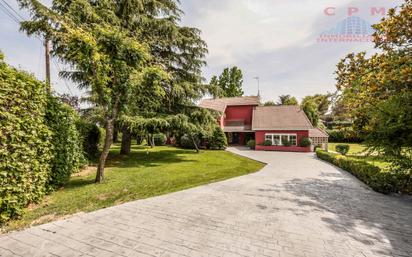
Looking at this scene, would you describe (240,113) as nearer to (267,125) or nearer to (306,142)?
(267,125)

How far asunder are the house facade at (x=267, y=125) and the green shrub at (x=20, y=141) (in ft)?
52.1

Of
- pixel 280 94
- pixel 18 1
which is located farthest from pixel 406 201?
pixel 280 94

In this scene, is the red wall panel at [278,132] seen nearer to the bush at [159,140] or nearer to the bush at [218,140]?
the bush at [218,140]

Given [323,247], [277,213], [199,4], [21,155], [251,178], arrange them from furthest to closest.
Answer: [199,4]
[251,178]
[277,213]
[21,155]
[323,247]

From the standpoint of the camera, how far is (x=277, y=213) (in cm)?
506

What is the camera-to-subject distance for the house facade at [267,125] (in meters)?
23.0

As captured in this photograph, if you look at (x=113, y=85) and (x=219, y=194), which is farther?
(x=113, y=85)

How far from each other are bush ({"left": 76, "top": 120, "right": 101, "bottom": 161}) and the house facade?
455 inches

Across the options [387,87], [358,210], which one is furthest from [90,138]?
[387,87]

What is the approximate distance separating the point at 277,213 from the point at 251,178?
411 cm

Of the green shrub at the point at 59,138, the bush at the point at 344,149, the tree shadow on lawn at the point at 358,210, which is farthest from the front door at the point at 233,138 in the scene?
the green shrub at the point at 59,138

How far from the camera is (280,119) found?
2494 cm

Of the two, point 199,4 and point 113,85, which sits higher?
point 199,4

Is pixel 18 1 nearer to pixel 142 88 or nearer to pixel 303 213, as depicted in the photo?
pixel 142 88
